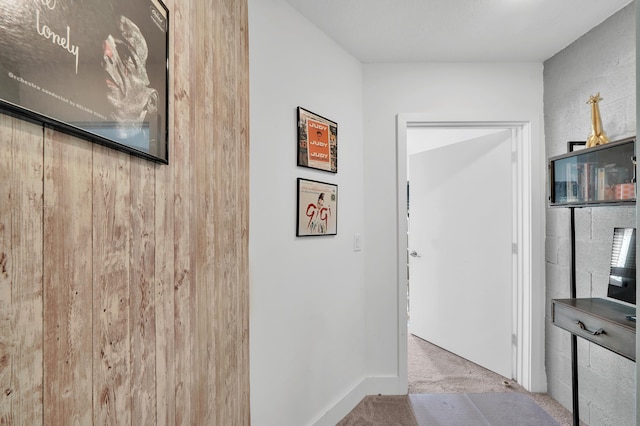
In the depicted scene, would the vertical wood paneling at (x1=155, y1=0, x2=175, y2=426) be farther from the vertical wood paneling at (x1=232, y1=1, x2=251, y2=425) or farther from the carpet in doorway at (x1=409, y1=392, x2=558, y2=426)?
→ the carpet in doorway at (x1=409, y1=392, x2=558, y2=426)

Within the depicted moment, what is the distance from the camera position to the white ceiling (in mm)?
1943

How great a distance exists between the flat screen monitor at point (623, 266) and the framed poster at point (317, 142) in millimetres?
1631

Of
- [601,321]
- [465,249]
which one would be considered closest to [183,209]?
[601,321]

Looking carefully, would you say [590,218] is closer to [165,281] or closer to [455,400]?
[455,400]

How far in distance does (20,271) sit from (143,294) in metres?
0.35

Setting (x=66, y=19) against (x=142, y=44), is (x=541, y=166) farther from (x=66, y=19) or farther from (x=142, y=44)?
(x=66, y=19)

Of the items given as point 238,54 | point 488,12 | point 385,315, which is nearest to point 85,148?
point 238,54

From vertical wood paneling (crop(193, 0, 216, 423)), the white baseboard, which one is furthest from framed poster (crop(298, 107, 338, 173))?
the white baseboard

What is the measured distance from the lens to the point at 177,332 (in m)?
1.02

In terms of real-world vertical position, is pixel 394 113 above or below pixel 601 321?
above

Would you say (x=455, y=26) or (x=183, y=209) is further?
(x=455, y=26)

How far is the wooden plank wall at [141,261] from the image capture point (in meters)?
0.54

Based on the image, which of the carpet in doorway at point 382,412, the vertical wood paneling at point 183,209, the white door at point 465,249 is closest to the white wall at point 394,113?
the carpet in doorway at point 382,412

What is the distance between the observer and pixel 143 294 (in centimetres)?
87
